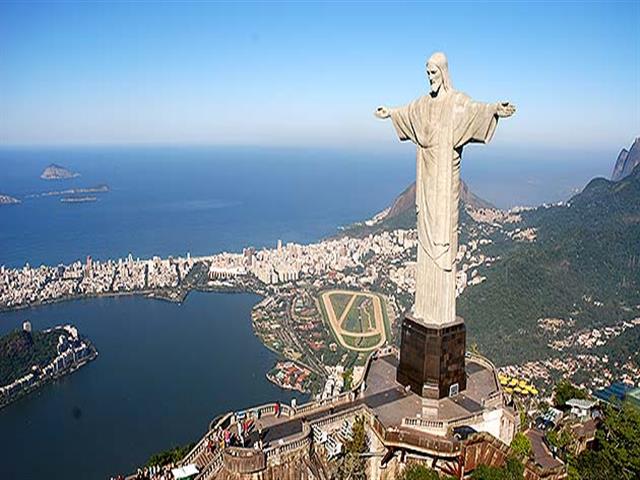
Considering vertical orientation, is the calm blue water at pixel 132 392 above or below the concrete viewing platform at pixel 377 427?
below

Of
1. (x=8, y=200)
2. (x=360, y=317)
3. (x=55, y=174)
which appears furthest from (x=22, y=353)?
(x=55, y=174)

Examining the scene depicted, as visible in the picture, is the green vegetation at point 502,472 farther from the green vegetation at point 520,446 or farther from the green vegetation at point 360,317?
the green vegetation at point 360,317

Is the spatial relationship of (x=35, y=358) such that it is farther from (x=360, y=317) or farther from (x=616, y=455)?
(x=616, y=455)

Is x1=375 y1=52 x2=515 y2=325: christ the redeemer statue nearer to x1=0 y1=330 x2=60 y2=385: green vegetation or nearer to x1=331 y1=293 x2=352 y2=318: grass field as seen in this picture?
x1=0 y1=330 x2=60 y2=385: green vegetation

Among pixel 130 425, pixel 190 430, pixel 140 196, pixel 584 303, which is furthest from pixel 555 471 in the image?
pixel 140 196

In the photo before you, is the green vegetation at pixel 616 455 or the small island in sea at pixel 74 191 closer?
the green vegetation at pixel 616 455

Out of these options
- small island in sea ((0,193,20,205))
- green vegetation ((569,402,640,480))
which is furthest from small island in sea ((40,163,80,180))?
green vegetation ((569,402,640,480))

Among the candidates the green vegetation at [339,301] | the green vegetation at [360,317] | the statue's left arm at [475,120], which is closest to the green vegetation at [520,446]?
the statue's left arm at [475,120]
